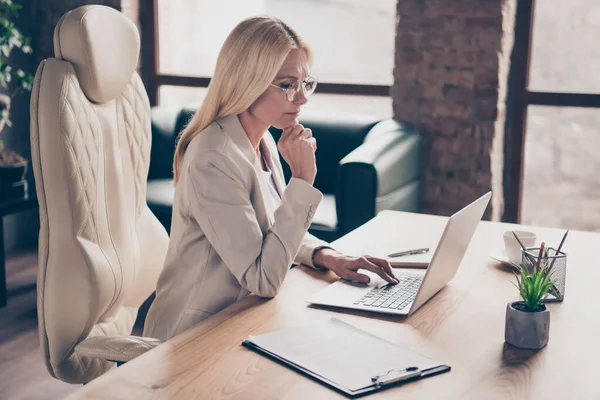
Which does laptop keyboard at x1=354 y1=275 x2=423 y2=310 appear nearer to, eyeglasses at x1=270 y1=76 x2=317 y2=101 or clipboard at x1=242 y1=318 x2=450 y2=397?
clipboard at x1=242 y1=318 x2=450 y2=397

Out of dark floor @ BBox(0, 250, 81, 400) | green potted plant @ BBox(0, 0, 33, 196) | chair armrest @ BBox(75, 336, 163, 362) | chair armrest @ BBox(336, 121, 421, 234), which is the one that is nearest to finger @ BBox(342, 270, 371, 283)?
chair armrest @ BBox(75, 336, 163, 362)

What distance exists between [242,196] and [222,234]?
0.31 ft

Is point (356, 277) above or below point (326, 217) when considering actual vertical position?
above

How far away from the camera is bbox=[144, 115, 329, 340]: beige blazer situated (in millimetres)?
1587

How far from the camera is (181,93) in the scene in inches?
191

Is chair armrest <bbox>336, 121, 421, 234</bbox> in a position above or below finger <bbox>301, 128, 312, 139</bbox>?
below

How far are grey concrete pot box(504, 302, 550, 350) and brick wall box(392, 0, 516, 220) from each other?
2.58m

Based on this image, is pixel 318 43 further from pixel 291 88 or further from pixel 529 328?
pixel 529 328

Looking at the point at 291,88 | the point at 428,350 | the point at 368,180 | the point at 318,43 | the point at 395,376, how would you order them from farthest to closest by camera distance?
the point at 318,43
the point at 368,180
the point at 291,88
the point at 428,350
the point at 395,376

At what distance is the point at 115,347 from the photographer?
1.52 meters

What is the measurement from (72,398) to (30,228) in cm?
396

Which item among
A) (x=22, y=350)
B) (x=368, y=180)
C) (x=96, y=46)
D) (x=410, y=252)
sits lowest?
(x=22, y=350)

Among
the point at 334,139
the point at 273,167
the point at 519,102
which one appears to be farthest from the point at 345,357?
the point at 519,102

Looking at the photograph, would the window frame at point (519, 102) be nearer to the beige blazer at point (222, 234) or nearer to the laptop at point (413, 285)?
the laptop at point (413, 285)
